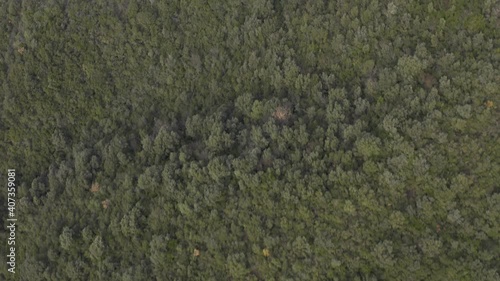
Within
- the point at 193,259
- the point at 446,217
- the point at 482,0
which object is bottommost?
the point at 193,259

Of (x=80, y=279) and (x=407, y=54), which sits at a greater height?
(x=407, y=54)

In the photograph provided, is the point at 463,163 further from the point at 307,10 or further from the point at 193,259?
the point at 193,259

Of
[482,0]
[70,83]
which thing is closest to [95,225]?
[70,83]

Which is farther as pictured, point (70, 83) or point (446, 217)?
point (70, 83)

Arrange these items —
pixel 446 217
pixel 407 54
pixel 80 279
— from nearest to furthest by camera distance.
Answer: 1. pixel 446 217
2. pixel 407 54
3. pixel 80 279

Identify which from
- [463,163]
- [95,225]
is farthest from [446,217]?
[95,225]

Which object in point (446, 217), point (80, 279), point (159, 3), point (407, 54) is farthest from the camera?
point (159, 3)
